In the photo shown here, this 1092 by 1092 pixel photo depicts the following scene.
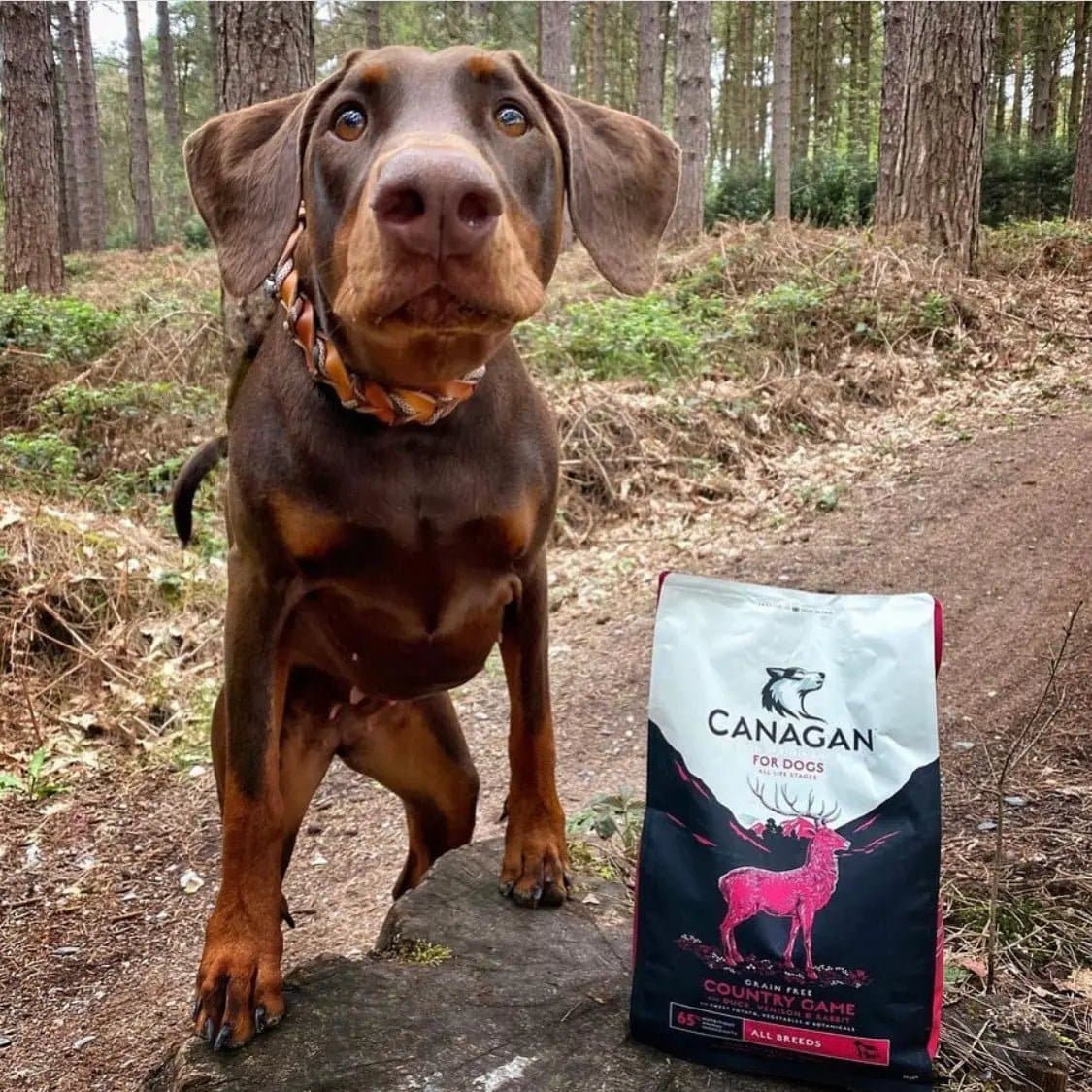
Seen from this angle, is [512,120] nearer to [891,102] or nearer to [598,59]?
[891,102]

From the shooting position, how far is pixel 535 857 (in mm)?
A: 2307

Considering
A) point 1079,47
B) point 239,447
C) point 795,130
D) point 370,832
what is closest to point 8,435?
point 370,832

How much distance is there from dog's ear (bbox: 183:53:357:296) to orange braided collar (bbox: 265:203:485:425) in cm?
6

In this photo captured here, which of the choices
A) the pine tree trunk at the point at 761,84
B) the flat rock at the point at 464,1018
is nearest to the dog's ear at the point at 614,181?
the flat rock at the point at 464,1018

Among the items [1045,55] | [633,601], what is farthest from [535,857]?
[1045,55]

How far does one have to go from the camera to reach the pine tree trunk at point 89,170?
25719mm

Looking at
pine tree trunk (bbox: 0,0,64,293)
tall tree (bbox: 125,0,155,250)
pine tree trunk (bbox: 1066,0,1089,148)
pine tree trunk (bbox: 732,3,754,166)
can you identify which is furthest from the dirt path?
pine tree trunk (bbox: 732,3,754,166)

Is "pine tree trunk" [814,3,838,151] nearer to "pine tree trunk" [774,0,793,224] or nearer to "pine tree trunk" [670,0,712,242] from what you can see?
"pine tree trunk" [774,0,793,224]

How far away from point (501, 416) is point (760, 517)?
162 inches

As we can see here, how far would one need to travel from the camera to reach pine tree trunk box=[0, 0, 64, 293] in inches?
432

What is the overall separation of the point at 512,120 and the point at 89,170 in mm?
27579

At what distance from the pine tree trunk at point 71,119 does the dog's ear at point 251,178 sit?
24202 millimetres

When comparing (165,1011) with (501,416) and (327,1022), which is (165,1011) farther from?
(501,416)

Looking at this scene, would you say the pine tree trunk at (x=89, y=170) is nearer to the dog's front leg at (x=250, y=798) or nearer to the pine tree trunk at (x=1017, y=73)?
the pine tree trunk at (x=1017, y=73)
